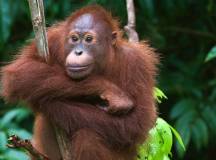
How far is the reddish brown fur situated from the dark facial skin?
47mm

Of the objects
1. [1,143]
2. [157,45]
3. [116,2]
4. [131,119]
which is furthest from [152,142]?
[157,45]

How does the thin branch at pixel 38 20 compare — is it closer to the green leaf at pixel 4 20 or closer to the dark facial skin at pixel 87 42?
the dark facial skin at pixel 87 42

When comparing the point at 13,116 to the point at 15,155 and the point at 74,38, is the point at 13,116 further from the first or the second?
the point at 74,38

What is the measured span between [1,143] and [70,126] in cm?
76

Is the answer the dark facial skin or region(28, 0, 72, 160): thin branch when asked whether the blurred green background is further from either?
region(28, 0, 72, 160): thin branch

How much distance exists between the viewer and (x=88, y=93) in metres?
3.57

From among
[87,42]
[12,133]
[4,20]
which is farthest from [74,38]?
[4,20]

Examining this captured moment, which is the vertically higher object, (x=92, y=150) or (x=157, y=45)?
(x=92, y=150)

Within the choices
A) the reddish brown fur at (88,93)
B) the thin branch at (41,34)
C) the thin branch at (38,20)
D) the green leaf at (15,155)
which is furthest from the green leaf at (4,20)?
the thin branch at (38,20)

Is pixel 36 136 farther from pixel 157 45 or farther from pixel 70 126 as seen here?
pixel 157 45

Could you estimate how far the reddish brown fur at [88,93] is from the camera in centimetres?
353

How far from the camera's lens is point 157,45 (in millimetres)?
6105

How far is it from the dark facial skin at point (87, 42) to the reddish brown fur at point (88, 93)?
47mm

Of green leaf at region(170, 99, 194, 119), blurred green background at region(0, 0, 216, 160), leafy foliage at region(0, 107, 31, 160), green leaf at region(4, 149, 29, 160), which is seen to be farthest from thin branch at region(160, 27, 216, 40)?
green leaf at region(4, 149, 29, 160)
